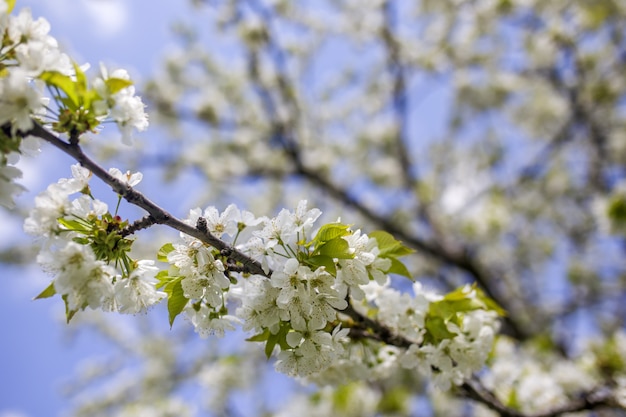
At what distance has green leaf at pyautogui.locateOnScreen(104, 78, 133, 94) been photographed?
1217mm

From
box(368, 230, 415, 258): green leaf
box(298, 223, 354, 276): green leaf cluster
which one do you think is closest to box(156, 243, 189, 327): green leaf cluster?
box(298, 223, 354, 276): green leaf cluster

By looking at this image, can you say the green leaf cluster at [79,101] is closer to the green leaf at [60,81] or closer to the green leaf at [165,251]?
the green leaf at [60,81]

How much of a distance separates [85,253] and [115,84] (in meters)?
0.47

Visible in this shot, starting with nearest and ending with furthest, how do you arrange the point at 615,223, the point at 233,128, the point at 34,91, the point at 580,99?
1. the point at 34,91
2. the point at 615,223
3. the point at 580,99
4. the point at 233,128

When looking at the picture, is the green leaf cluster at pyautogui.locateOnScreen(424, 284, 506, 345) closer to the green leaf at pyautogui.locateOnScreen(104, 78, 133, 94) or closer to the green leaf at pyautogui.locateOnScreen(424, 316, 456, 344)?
the green leaf at pyautogui.locateOnScreen(424, 316, 456, 344)

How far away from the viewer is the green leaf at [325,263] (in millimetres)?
1338

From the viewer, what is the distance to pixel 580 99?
670 cm

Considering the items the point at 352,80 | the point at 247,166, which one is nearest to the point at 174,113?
the point at 247,166

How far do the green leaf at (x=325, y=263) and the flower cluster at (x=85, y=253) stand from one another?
46 centimetres

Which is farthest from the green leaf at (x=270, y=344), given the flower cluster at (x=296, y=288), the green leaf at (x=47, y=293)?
the green leaf at (x=47, y=293)

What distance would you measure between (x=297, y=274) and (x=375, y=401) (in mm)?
4137

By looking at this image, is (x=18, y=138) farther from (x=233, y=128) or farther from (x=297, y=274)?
(x=233, y=128)

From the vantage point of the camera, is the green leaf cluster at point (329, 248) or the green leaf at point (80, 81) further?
the green leaf cluster at point (329, 248)

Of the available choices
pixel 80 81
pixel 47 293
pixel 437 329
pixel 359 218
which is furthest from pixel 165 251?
pixel 359 218
